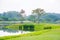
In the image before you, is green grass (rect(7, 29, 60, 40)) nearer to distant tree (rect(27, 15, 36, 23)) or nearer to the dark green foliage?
the dark green foliage

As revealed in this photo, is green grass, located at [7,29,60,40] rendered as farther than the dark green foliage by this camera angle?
No

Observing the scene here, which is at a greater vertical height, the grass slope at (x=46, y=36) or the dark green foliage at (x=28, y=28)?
the dark green foliage at (x=28, y=28)

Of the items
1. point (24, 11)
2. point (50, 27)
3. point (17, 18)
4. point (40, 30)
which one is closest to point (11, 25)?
point (17, 18)

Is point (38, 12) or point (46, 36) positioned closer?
point (46, 36)

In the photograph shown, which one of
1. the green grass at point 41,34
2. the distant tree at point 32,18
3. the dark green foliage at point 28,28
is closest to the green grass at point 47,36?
the green grass at point 41,34

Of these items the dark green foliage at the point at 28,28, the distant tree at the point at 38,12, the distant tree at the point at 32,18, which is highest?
the distant tree at the point at 38,12

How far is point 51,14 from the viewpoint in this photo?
2791 millimetres

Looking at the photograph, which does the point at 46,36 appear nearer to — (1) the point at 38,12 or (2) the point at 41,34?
(2) the point at 41,34

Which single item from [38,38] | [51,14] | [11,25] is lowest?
[38,38]

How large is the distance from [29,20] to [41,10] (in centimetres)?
27

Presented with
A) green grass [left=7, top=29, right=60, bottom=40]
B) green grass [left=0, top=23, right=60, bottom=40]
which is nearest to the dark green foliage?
green grass [left=0, top=23, right=60, bottom=40]

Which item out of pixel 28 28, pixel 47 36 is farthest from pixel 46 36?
pixel 28 28

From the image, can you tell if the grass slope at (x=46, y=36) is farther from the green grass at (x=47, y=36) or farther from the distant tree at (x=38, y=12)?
the distant tree at (x=38, y=12)

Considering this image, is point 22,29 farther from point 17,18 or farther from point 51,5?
point 51,5
